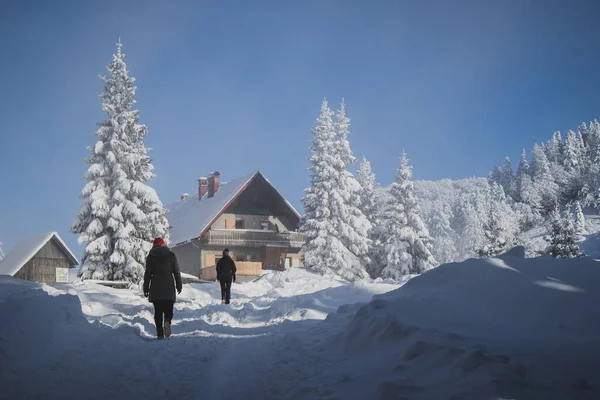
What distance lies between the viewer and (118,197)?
2545cm

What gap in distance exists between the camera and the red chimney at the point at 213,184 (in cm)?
4678

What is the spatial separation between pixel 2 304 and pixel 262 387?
13.7 ft

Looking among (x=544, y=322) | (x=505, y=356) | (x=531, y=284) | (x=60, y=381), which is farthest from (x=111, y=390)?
(x=531, y=284)

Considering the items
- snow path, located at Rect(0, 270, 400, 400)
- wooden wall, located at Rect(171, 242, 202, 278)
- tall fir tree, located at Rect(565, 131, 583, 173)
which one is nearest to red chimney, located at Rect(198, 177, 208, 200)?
wooden wall, located at Rect(171, 242, 202, 278)

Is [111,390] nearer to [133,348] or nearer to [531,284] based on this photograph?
[133,348]

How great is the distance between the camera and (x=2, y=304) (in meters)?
6.71

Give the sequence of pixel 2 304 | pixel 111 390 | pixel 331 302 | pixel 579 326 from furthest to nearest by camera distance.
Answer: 1. pixel 331 302
2. pixel 2 304
3. pixel 579 326
4. pixel 111 390

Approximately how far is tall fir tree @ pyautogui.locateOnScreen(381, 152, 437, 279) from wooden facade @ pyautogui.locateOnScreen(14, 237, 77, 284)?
26.8 meters

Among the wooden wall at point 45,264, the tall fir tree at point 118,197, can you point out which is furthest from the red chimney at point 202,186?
the tall fir tree at point 118,197

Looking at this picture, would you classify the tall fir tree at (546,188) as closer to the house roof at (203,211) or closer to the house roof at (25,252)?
the house roof at (203,211)

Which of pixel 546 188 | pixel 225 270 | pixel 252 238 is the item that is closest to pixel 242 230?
pixel 252 238

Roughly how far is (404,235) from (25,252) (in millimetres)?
30505

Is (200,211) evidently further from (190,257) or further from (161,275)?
(161,275)

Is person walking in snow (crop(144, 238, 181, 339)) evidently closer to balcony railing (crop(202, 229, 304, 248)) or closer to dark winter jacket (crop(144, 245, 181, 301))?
dark winter jacket (crop(144, 245, 181, 301))
